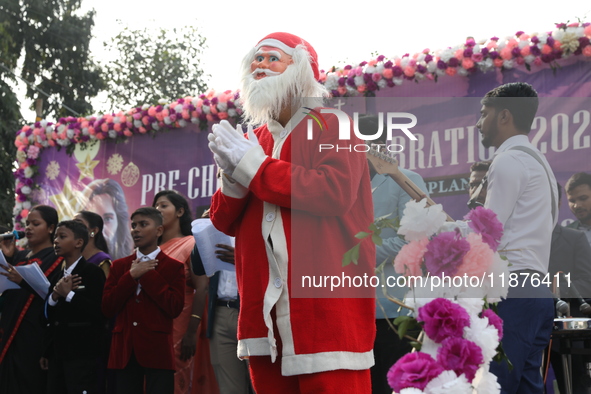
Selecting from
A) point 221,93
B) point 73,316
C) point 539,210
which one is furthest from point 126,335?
point 221,93

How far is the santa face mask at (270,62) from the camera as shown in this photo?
107 inches

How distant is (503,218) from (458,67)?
2.26 m

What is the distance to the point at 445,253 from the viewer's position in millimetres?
2480

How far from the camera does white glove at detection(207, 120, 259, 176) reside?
246cm

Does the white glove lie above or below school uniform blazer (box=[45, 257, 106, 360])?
above

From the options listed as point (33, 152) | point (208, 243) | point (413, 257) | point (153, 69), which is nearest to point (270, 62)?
point (413, 257)

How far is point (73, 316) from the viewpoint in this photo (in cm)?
476

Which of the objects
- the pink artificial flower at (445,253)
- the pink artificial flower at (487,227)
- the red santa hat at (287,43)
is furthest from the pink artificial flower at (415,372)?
the red santa hat at (287,43)

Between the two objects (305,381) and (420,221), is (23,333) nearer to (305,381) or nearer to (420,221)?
(305,381)

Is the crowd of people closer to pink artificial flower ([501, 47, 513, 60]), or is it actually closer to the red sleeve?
the red sleeve

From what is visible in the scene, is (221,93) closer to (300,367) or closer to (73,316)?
(73,316)

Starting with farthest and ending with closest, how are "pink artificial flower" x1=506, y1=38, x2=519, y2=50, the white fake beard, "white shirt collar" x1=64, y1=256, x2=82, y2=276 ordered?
"pink artificial flower" x1=506, y1=38, x2=519, y2=50
"white shirt collar" x1=64, y1=256, x2=82, y2=276
the white fake beard

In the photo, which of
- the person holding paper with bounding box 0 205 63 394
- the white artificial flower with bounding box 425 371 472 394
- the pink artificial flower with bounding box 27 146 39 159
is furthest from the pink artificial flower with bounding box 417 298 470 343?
the pink artificial flower with bounding box 27 146 39 159

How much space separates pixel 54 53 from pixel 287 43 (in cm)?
1832
